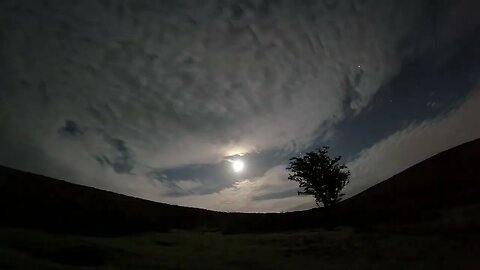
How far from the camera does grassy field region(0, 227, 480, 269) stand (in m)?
16.6

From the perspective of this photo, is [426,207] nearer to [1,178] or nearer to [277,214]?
[277,214]

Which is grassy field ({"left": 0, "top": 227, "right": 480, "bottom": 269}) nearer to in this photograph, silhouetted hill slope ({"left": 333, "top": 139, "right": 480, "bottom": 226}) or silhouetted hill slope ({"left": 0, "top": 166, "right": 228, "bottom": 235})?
silhouetted hill slope ({"left": 0, "top": 166, "right": 228, "bottom": 235})

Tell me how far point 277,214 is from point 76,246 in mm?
29195

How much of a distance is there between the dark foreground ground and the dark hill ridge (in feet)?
21.7

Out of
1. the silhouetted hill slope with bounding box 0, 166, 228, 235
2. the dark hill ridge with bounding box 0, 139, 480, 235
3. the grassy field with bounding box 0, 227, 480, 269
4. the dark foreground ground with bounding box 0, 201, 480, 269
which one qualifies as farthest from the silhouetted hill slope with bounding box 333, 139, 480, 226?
the silhouetted hill slope with bounding box 0, 166, 228, 235

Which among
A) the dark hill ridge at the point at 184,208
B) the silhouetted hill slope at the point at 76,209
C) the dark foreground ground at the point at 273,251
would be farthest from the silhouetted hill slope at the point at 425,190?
the silhouetted hill slope at the point at 76,209

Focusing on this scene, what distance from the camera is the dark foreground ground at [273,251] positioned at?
1672cm

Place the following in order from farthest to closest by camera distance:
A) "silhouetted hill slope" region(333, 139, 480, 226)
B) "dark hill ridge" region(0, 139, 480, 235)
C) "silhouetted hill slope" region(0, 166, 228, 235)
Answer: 1. "silhouetted hill slope" region(333, 139, 480, 226)
2. "dark hill ridge" region(0, 139, 480, 235)
3. "silhouetted hill slope" region(0, 166, 228, 235)

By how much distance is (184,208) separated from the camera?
45938 millimetres

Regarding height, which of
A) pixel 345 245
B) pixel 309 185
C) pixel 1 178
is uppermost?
pixel 309 185

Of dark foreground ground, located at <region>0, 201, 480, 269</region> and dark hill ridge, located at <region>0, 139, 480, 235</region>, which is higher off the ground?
dark hill ridge, located at <region>0, 139, 480, 235</region>

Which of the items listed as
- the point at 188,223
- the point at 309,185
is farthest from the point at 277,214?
the point at 309,185

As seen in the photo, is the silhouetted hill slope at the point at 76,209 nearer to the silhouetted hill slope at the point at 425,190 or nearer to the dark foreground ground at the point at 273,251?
the dark foreground ground at the point at 273,251

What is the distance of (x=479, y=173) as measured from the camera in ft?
159
